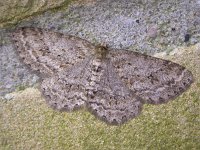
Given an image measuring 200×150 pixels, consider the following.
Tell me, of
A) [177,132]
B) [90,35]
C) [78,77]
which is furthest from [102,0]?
[177,132]

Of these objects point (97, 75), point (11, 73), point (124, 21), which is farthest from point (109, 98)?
point (11, 73)

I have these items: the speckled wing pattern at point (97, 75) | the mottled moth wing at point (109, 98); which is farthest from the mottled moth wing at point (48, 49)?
the mottled moth wing at point (109, 98)

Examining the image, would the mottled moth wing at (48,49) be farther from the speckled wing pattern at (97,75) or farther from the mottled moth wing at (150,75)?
the mottled moth wing at (150,75)

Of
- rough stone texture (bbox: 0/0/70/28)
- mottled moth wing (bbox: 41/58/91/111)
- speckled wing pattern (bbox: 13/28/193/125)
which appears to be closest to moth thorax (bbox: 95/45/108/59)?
speckled wing pattern (bbox: 13/28/193/125)

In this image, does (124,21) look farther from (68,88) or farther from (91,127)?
(91,127)

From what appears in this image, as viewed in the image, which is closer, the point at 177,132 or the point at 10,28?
the point at 177,132

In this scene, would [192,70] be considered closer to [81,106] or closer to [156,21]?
[156,21]
